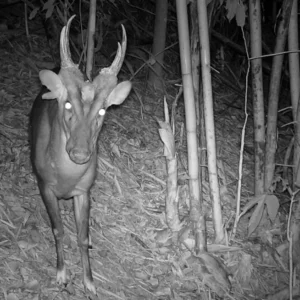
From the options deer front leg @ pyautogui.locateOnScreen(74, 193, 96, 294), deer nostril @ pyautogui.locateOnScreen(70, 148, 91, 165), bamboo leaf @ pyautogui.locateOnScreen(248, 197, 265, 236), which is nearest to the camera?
deer nostril @ pyautogui.locateOnScreen(70, 148, 91, 165)

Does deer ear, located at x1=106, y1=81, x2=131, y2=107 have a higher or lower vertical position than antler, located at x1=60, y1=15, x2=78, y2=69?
lower

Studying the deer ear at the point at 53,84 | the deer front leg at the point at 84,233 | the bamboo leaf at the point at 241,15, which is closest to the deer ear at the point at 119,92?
the deer ear at the point at 53,84

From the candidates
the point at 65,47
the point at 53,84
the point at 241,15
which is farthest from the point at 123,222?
the point at 241,15

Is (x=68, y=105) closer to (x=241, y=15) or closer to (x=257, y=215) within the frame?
(x=241, y=15)

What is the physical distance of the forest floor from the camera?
354cm

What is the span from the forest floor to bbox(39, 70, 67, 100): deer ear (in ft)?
3.83

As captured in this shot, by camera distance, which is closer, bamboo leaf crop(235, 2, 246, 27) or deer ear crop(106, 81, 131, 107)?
bamboo leaf crop(235, 2, 246, 27)

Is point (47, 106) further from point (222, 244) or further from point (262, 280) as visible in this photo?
point (262, 280)

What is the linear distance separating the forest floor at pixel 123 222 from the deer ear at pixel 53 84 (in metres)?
1.17

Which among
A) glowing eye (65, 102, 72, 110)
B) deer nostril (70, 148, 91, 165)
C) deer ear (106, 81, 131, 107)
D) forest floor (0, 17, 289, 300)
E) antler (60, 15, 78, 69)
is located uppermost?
antler (60, 15, 78, 69)

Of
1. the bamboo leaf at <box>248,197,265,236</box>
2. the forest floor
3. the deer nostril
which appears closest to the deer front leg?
the forest floor

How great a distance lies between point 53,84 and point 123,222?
1459mm

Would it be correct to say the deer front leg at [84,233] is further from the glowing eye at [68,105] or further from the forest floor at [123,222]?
the glowing eye at [68,105]

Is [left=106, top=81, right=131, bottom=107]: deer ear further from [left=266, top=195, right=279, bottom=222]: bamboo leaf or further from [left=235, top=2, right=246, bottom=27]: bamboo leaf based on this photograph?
[left=266, top=195, right=279, bottom=222]: bamboo leaf
